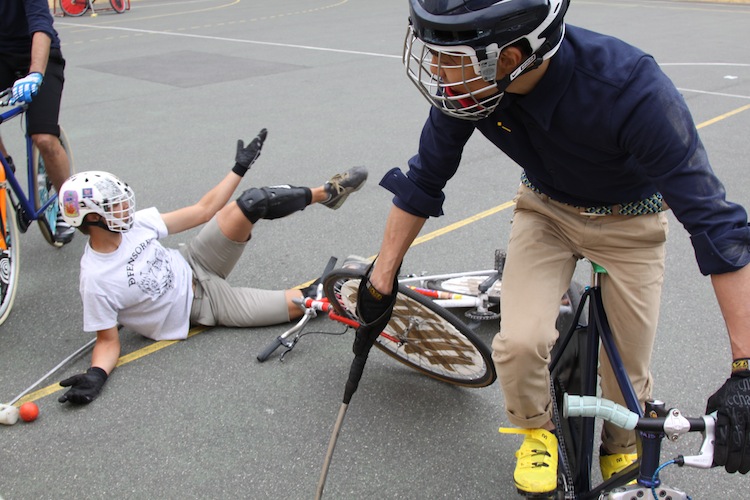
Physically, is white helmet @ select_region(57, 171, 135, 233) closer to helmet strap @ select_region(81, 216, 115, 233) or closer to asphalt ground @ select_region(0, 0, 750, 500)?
helmet strap @ select_region(81, 216, 115, 233)

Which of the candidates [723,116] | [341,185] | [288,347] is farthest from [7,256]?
[723,116]

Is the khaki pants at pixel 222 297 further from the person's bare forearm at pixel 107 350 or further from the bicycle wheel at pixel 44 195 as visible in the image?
the bicycle wheel at pixel 44 195

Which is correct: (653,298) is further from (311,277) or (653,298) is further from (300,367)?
(311,277)

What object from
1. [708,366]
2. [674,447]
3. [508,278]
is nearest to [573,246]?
[508,278]

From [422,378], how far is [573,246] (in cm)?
132

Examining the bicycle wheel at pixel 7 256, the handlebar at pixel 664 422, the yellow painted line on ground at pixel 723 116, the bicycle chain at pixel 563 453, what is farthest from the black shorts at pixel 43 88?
the yellow painted line on ground at pixel 723 116

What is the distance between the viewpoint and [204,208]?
427 cm

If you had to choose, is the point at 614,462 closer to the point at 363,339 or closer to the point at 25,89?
the point at 363,339

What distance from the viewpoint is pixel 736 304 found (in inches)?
69.4

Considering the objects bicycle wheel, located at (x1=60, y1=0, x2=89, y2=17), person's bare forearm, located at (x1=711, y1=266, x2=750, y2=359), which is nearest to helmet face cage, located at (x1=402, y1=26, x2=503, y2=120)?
person's bare forearm, located at (x1=711, y1=266, x2=750, y2=359)

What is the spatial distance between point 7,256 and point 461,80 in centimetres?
335

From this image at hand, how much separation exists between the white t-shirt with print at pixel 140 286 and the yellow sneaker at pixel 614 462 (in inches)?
89.4

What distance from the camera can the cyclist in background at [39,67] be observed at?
15.3 feet

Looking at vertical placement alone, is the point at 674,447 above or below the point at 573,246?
below
